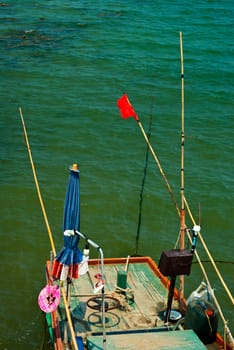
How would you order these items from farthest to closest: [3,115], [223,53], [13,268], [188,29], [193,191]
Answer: [188,29] < [223,53] < [3,115] < [193,191] < [13,268]

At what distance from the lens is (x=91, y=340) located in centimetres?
1250

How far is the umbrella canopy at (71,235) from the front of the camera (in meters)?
12.8

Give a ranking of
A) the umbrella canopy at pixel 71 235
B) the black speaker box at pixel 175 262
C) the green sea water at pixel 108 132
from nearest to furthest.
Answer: the umbrella canopy at pixel 71 235 → the black speaker box at pixel 175 262 → the green sea water at pixel 108 132

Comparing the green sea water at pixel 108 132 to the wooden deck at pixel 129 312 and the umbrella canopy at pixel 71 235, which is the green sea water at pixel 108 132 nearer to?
the wooden deck at pixel 129 312

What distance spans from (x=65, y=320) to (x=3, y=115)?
16.3 meters

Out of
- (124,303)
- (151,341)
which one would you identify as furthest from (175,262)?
(124,303)

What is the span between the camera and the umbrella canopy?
1280cm

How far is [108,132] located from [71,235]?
15.2 metres

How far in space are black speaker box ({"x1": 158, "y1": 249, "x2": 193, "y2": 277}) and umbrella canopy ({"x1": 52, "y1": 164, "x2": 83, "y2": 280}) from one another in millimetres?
1788

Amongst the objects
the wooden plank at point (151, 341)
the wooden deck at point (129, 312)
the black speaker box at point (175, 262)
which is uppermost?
the black speaker box at point (175, 262)

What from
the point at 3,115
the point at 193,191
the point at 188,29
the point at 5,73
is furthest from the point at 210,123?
the point at 188,29

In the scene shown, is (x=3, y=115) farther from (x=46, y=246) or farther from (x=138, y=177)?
(x=46, y=246)

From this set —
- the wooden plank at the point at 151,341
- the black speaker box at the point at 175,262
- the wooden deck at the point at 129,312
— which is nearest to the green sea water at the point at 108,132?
the wooden deck at the point at 129,312

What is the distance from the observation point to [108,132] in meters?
27.9
